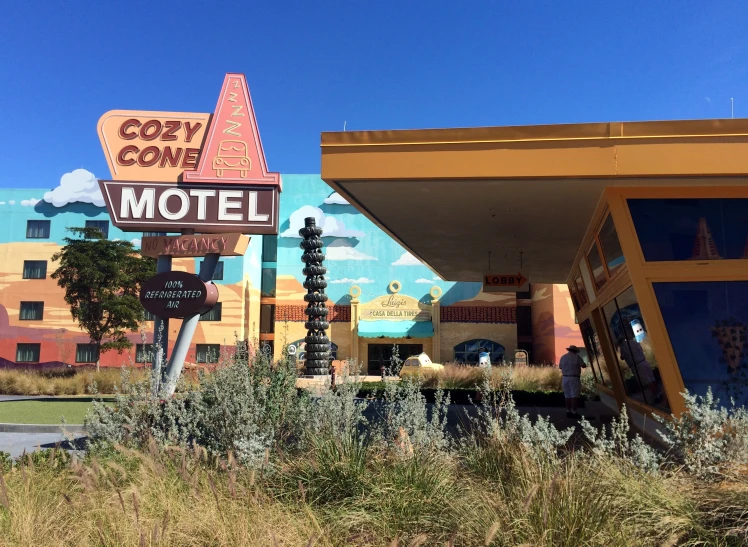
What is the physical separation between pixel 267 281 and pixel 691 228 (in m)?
40.4

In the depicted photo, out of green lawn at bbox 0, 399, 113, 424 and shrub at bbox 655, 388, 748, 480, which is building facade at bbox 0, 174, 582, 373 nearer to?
green lawn at bbox 0, 399, 113, 424

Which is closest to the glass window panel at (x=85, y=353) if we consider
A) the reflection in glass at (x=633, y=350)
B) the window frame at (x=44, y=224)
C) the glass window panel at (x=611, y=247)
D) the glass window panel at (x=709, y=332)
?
the window frame at (x=44, y=224)

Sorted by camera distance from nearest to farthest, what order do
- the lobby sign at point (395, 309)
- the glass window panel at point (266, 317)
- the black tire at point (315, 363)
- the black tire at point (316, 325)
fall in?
the black tire at point (315, 363) < the black tire at point (316, 325) < the lobby sign at point (395, 309) < the glass window panel at point (266, 317)

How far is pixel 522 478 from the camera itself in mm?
3957

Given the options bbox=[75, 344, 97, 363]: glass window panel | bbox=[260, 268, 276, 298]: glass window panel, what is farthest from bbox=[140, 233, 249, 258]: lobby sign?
bbox=[260, 268, 276, 298]: glass window panel

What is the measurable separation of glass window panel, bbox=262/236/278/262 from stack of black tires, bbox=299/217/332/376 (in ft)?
58.8

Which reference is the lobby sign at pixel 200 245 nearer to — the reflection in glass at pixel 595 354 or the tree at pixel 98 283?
the reflection in glass at pixel 595 354

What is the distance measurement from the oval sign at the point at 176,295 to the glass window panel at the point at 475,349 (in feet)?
90.8

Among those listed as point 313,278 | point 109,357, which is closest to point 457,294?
point 313,278

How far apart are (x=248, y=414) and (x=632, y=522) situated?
141 inches

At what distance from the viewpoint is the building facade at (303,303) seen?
1542 inches

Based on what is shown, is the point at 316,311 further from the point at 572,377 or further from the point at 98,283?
the point at 572,377

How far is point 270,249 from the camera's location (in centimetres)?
4569

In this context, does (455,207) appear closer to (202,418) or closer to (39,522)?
(202,418)
